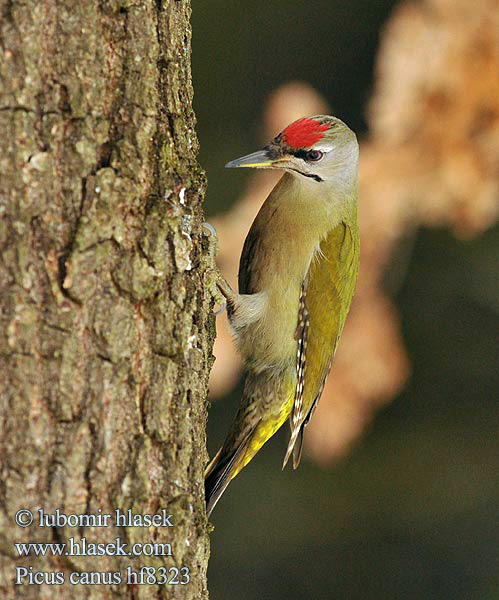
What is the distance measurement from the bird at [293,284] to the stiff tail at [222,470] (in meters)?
0.01

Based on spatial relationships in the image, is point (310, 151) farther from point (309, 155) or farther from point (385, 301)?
point (385, 301)

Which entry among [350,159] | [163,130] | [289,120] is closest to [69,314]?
[163,130]

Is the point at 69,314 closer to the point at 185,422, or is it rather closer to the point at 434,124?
the point at 185,422

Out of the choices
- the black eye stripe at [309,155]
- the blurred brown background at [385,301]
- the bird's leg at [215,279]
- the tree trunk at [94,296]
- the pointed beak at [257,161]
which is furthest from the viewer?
the blurred brown background at [385,301]

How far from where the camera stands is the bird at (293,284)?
12.4 ft

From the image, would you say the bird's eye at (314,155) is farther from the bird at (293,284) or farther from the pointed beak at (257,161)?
the pointed beak at (257,161)

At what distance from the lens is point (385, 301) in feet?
18.4

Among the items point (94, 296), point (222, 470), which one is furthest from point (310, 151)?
point (94, 296)

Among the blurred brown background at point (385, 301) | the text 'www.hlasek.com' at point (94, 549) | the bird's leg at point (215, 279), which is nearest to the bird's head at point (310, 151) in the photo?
the bird's leg at point (215, 279)

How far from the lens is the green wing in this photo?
3840 millimetres

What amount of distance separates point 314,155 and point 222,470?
50.9 inches

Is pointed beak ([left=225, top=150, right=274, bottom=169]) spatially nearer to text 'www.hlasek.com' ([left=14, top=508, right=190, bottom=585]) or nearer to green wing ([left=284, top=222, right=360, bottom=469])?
green wing ([left=284, top=222, right=360, bottom=469])

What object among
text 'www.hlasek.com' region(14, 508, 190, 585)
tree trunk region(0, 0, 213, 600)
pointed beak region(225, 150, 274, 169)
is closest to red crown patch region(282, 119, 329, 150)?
pointed beak region(225, 150, 274, 169)

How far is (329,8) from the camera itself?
5797mm
